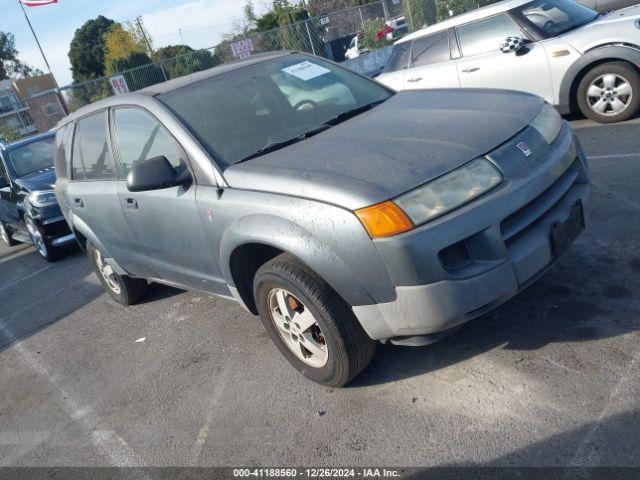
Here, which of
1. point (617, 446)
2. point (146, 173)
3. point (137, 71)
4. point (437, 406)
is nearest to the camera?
point (617, 446)

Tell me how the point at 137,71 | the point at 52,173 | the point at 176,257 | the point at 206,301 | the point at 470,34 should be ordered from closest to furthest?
the point at 176,257 → the point at 206,301 → the point at 470,34 → the point at 52,173 → the point at 137,71

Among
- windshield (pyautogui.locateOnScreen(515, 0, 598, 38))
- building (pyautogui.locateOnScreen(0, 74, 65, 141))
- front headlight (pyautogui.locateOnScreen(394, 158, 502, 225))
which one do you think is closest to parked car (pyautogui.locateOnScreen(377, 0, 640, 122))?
windshield (pyautogui.locateOnScreen(515, 0, 598, 38))

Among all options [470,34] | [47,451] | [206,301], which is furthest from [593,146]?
[47,451]

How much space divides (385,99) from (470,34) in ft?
13.5

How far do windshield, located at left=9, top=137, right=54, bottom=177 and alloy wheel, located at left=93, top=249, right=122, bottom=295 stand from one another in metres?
4.21

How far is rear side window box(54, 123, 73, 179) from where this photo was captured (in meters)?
5.18

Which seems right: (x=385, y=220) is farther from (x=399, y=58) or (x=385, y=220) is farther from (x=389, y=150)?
(x=399, y=58)

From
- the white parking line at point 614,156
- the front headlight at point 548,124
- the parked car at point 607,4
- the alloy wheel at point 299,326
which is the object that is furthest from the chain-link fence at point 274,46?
the alloy wheel at point 299,326

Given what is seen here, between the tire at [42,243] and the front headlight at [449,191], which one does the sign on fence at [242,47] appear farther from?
the front headlight at [449,191]

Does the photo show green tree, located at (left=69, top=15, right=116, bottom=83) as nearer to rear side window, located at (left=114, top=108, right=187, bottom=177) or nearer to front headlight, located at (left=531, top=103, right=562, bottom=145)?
rear side window, located at (left=114, top=108, right=187, bottom=177)

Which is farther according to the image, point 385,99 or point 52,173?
point 52,173

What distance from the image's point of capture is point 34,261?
29.2 feet

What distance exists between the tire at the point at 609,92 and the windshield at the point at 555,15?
758 mm

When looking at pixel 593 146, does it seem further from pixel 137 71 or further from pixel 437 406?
pixel 137 71
